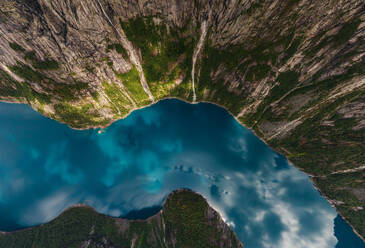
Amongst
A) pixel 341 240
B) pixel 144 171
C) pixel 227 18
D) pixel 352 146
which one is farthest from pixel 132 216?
pixel 341 240

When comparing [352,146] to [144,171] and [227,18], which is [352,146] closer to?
[227,18]

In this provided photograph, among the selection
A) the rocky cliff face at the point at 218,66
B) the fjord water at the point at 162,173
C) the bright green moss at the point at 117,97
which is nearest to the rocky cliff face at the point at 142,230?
the fjord water at the point at 162,173

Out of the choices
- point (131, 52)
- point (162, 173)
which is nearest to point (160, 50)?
point (131, 52)

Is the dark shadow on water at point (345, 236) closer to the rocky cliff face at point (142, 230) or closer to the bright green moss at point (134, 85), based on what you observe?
the rocky cliff face at point (142, 230)

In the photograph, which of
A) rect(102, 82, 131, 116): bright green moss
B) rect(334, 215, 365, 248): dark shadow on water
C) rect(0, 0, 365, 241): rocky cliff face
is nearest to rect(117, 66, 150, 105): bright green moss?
rect(0, 0, 365, 241): rocky cliff face

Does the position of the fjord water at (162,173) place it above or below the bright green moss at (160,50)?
below

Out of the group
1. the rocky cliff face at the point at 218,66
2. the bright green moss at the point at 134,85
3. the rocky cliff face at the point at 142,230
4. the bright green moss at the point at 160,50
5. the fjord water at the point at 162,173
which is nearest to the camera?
the rocky cliff face at the point at 218,66

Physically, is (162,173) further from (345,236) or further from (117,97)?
(345,236)
